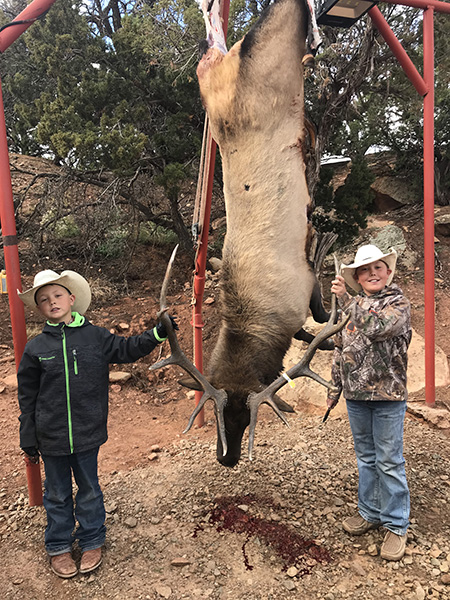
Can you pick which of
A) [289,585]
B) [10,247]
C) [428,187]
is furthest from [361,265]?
[428,187]

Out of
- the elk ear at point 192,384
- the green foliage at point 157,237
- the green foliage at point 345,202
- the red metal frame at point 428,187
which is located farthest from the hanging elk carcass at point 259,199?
the green foliage at point 157,237

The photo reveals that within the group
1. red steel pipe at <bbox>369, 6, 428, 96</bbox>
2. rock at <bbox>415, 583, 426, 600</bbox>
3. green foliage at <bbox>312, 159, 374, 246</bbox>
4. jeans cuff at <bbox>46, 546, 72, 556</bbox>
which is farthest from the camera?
green foliage at <bbox>312, 159, 374, 246</bbox>

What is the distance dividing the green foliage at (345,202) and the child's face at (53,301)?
232 inches

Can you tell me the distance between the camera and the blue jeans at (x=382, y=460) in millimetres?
3203

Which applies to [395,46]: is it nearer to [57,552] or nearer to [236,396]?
[236,396]

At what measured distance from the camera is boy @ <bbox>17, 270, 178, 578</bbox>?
3.17 metres

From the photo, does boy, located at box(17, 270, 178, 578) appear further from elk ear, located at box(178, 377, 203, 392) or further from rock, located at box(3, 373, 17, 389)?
rock, located at box(3, 373, 17, 389)

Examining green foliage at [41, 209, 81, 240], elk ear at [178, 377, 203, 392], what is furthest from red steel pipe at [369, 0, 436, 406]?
green foliage at [41, 209, 81, 240]

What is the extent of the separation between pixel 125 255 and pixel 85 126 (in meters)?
3.78

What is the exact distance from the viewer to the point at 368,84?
815 centimetres

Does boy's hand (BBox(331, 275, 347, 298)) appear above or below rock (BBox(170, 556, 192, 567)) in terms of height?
above

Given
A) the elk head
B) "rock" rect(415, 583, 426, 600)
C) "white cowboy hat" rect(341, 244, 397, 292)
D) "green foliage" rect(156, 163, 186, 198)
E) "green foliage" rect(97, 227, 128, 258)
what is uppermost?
"green foliage" rect(156, 163, 186, 198)

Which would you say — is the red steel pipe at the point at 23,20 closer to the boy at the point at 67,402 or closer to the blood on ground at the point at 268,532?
the boy at the point at 67,402

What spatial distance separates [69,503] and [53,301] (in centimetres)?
153
